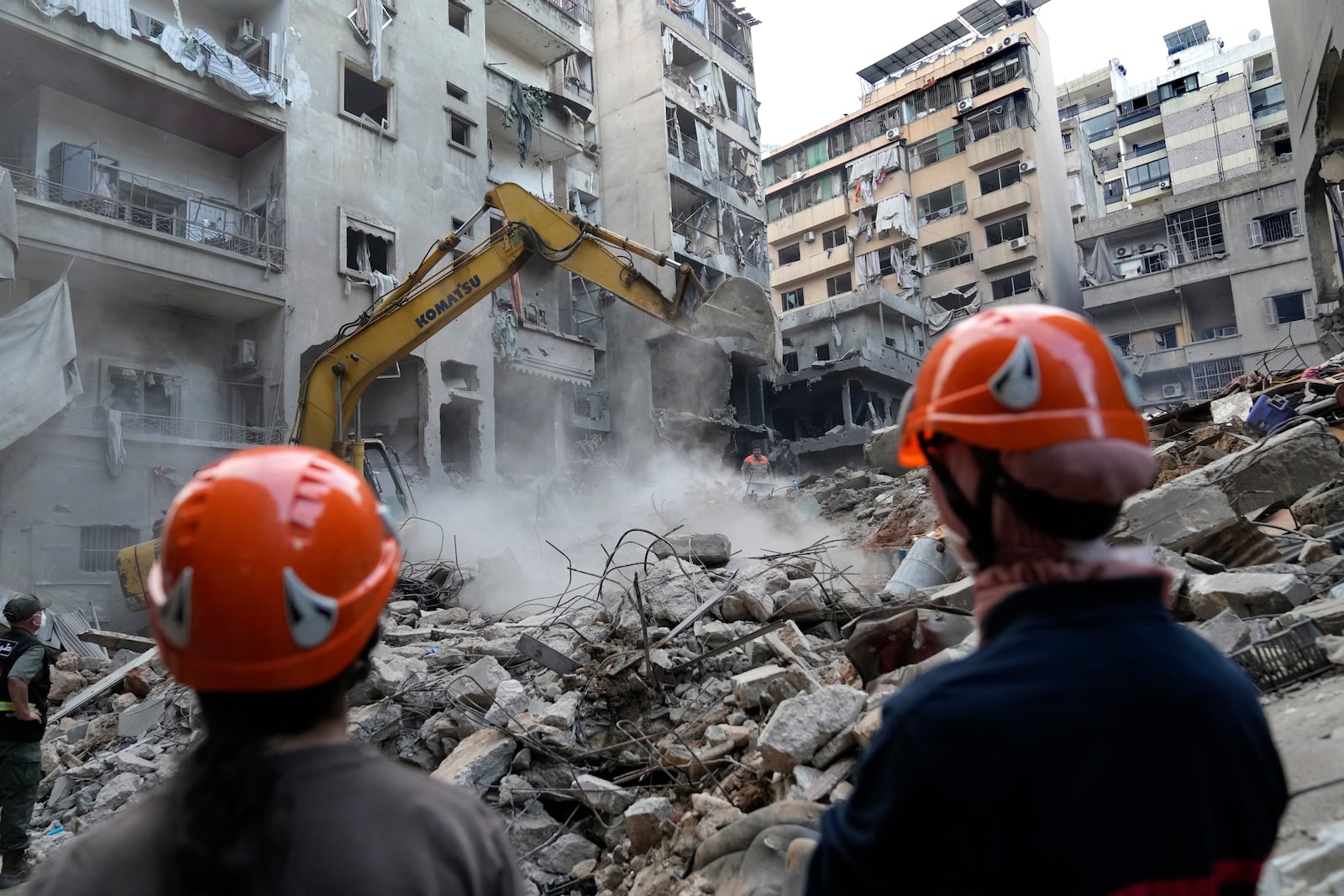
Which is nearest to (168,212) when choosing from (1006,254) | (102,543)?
(102,543)

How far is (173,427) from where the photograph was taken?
15.9 metres

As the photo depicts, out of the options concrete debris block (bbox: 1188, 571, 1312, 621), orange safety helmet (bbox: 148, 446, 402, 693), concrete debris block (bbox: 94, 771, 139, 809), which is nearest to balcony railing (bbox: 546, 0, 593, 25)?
concrete debris block (bbox: 94, 771, 139, 809)

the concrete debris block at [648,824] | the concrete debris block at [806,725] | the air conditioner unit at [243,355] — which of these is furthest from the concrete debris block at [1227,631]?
the air conditioner unit at [243,355]

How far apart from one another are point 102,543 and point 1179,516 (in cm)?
1640

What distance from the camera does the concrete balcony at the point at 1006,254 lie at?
117ft

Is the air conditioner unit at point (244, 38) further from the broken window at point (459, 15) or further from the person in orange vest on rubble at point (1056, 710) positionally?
the person in orange vest on rubble at point (1056, 710)

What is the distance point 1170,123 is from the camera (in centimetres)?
4372

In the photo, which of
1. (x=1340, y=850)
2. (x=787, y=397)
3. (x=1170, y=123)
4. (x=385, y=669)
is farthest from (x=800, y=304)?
(x=1340, y=850)

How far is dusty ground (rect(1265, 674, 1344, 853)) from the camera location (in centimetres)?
213

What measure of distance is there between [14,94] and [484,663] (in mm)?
17539

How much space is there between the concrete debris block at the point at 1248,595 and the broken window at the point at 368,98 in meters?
20.6

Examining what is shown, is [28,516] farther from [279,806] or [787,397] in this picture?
[787,397]

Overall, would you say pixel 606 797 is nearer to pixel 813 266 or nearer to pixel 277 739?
pixel 277 739

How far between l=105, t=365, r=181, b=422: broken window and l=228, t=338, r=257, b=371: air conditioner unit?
43.2 inches
